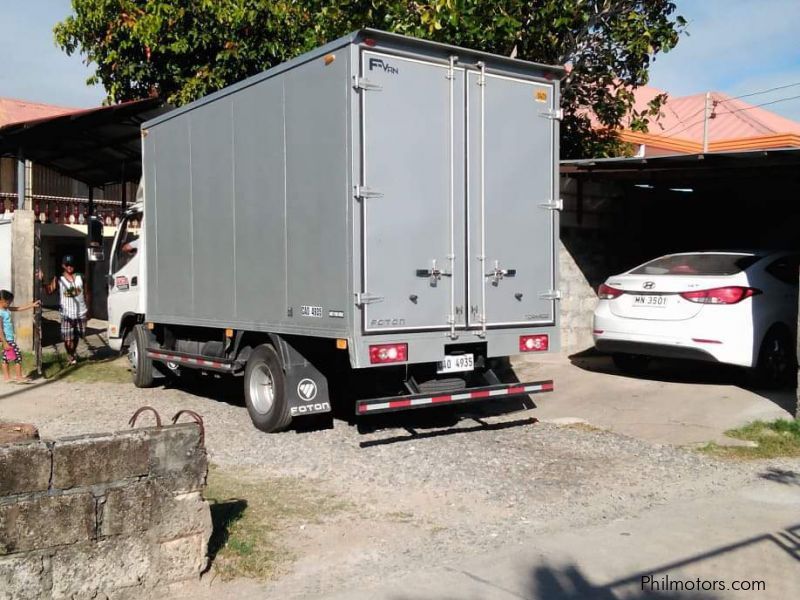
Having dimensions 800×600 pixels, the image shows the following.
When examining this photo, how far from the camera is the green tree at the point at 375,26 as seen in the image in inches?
467

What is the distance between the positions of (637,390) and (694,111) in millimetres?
19417

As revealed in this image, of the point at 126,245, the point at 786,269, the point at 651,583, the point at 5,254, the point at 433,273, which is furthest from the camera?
the point at 5,254

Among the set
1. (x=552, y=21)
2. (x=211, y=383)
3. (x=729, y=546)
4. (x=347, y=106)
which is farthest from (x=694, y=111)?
(x=729, y=546)

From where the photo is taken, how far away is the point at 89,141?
54.9ft

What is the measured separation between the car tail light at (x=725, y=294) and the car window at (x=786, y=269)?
508 mm

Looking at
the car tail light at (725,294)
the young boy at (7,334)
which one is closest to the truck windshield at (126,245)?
the young boy at (7,334)

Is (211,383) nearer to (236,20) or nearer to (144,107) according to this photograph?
(144,107)

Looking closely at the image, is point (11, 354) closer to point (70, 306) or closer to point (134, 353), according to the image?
point (134, 353)

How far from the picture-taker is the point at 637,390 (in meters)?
10.3

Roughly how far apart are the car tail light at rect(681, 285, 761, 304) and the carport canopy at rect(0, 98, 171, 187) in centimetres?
965

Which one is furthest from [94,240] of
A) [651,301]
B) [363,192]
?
[651,301]

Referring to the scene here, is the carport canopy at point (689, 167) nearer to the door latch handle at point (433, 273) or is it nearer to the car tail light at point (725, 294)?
the car tail light at point (725, 294)

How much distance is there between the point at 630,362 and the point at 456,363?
442cm

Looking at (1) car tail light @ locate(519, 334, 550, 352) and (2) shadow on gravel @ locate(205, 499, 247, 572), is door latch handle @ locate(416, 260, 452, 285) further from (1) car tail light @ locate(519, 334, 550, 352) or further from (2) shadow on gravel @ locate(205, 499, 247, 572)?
(2) shadow on gravel @ locate(205, 499, 247, 572)
